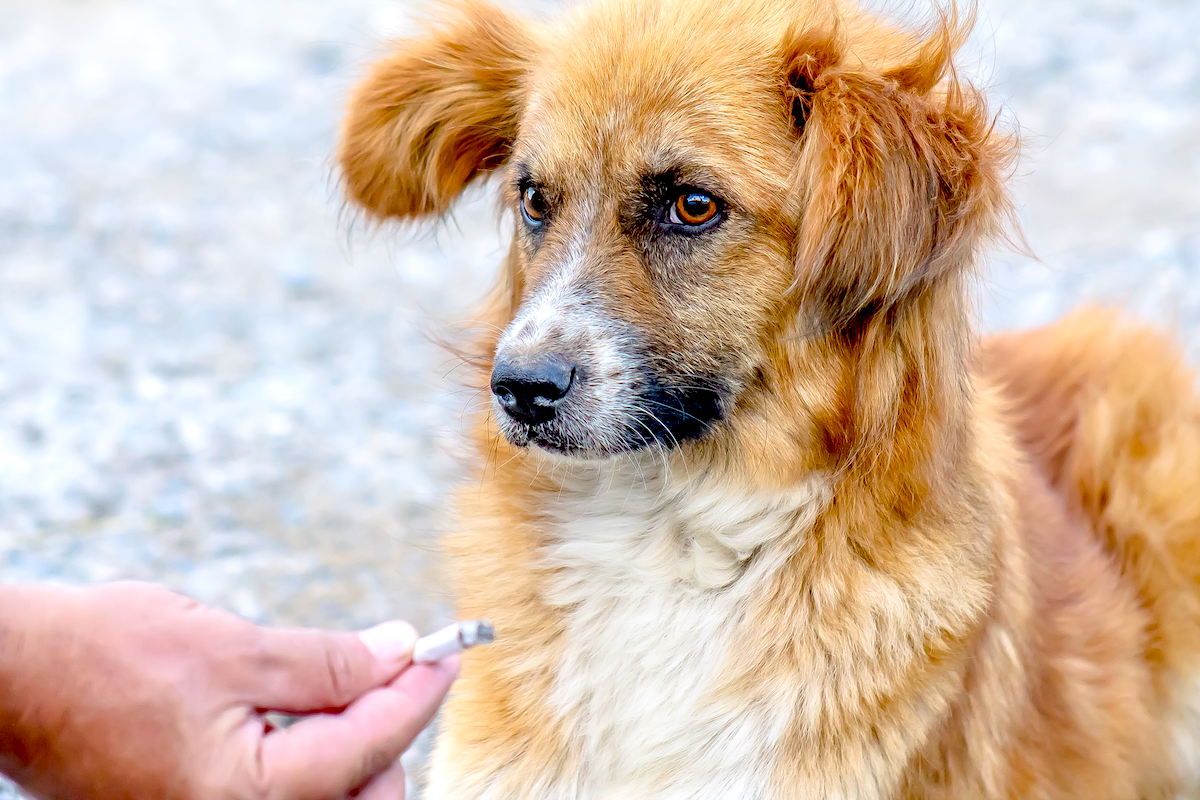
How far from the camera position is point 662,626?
2.78m

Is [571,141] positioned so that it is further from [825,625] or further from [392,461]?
[392,461]

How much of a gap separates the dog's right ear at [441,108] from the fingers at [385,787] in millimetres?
1685

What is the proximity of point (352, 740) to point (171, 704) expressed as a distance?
1.08ft

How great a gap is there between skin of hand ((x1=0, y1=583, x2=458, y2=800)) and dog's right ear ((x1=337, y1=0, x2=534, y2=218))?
157 centimetres

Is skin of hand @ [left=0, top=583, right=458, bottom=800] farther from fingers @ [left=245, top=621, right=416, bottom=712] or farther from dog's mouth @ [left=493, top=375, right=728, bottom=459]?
dog's mouth @ [left=493, top=375, right=728, bottom=459]

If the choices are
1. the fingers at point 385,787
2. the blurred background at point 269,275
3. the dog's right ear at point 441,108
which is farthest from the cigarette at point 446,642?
the dog's right ear at point 441,108

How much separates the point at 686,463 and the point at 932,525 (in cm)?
58

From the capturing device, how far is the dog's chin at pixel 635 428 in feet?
8.65

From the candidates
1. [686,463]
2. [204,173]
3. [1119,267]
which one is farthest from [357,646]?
[204,173]

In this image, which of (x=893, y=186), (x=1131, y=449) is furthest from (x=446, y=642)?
(x=1131, y=449)

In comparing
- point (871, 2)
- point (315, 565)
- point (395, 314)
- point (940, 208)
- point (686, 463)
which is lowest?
point (315, 565)

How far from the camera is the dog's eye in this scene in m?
2.67

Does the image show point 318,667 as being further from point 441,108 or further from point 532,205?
point 441,108

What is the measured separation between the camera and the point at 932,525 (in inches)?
105
